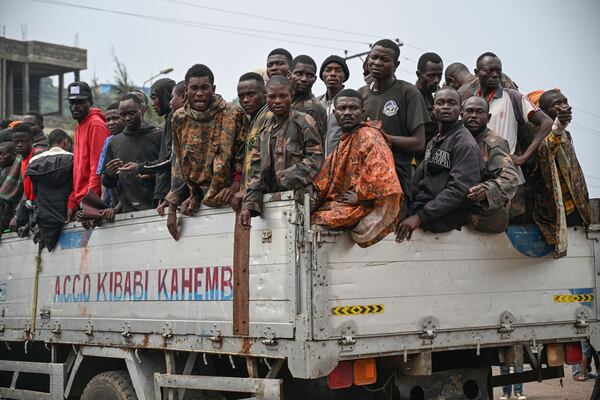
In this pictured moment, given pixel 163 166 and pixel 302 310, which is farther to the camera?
pixel 163 166

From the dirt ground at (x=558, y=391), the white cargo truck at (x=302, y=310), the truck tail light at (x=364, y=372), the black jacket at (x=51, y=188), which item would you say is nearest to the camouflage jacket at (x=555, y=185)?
the white cargo truck at (x=302, y=310)

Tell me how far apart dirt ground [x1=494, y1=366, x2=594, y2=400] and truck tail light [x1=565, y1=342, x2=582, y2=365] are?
364cm

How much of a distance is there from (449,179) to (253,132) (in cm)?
125

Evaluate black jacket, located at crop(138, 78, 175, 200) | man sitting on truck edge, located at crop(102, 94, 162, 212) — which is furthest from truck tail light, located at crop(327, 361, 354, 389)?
man sitting on truck edge, located at crop(102, 94, 162, 212)

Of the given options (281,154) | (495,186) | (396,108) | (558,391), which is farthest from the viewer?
(558,391)

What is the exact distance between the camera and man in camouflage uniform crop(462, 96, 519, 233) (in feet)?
16.4

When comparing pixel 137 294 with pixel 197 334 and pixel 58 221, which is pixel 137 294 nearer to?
pixel 197 334

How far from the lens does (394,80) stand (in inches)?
221

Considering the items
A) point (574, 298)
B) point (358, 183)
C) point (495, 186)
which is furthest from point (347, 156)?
point (574, 298)

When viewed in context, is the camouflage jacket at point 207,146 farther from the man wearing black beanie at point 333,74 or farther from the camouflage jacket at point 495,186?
the camouflage jacket at point 495,186

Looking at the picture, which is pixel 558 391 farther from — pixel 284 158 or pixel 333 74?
pixel 284 158

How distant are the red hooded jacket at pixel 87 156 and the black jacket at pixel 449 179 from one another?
298 cm

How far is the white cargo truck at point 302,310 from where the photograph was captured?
4508 mm

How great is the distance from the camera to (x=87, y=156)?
713 cm
